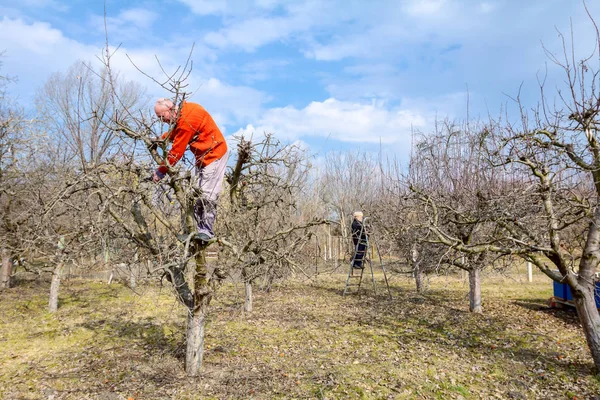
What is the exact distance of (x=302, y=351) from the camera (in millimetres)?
5902

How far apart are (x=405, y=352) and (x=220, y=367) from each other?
2675 millimetres

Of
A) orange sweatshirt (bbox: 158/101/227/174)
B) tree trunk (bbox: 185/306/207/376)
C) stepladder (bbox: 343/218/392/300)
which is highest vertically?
orange sweatshirt (bbox: 158/101/227/174)

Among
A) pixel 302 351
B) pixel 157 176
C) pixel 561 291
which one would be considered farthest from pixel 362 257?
pixel 157 176

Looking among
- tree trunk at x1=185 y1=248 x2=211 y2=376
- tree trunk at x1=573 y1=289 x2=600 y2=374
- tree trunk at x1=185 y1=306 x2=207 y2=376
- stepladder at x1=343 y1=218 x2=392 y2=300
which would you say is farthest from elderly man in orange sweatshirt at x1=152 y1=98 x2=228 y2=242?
stepladder at x1=343 y1=218 x2=392 y2=300

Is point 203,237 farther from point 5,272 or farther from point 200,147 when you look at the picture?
point 5,272

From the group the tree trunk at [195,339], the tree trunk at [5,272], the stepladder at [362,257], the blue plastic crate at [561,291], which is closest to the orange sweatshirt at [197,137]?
the tree trunk at [195,339]

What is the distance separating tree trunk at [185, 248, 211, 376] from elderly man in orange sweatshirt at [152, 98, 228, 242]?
48cm

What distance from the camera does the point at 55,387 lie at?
460 centimetres

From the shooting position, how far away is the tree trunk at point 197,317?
4637 millimetres

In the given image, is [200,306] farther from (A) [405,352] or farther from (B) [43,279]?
(B) [43,279]

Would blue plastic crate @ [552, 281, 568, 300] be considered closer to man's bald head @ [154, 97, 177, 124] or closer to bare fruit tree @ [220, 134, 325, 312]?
bare fruit tree @ [220, 134, 325, 312]

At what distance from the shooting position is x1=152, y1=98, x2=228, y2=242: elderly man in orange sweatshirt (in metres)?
3.88

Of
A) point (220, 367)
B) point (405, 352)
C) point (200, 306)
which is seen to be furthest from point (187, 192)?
point (405, 352)

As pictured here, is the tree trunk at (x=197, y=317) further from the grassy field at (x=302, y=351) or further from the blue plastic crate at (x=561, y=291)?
the blue plastic crate at (x=561, y=291)
